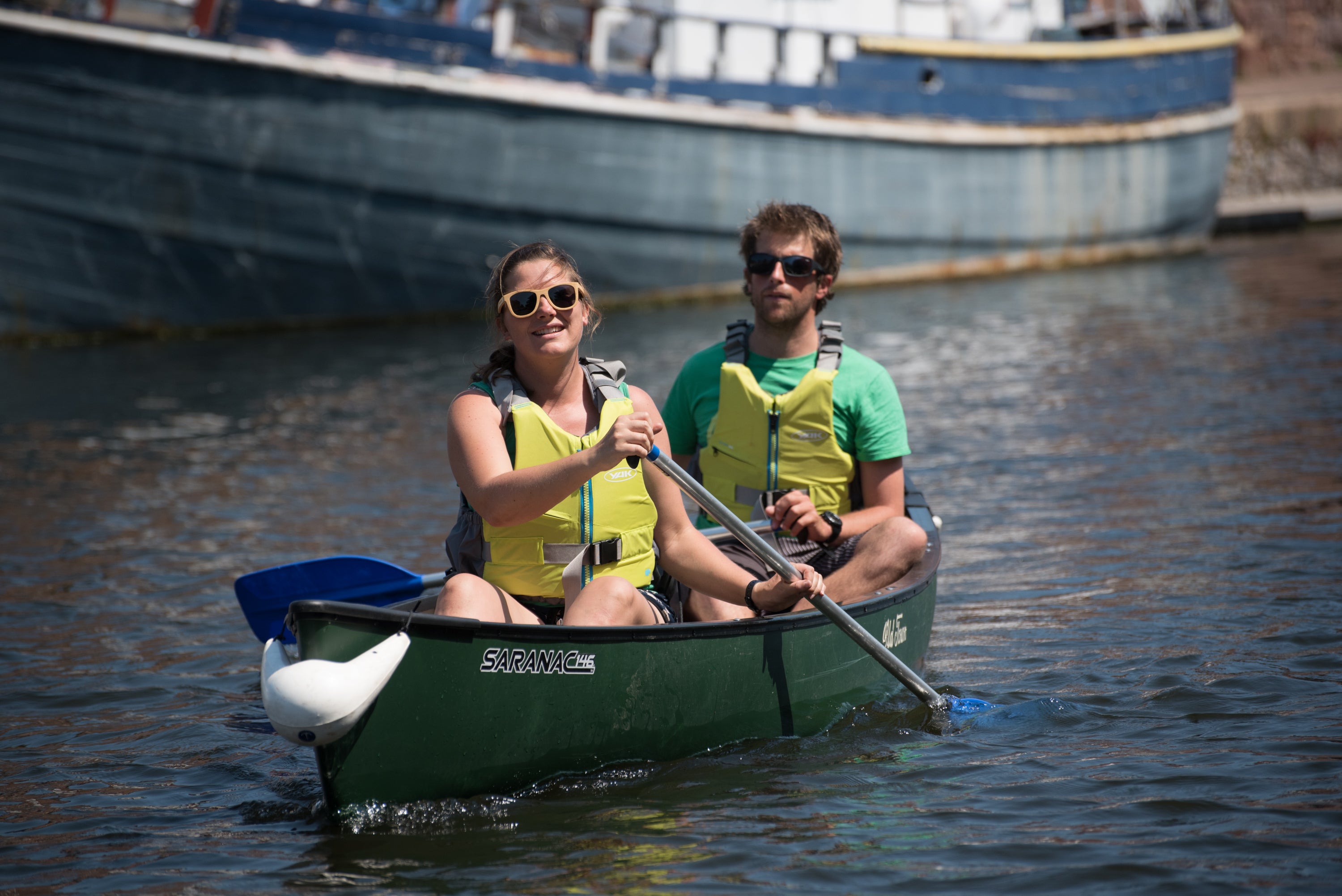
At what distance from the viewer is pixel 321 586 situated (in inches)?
193

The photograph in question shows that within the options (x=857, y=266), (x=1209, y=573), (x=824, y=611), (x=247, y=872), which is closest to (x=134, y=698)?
(x=247, y=872)

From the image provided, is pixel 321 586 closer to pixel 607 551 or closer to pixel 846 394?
pixel 607 551

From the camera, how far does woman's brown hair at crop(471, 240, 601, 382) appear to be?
153 inches

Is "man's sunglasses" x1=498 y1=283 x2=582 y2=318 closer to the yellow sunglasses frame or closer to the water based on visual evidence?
the yellow sunglasses frame

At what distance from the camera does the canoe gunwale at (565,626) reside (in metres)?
3.40

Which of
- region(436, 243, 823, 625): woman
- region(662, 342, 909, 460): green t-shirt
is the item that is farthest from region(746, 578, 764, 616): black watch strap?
region(662, 342, 909, 460): green t-shirt

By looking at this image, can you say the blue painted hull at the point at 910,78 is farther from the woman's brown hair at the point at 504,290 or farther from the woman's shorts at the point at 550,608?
the woman's shorts at the point at 550,608

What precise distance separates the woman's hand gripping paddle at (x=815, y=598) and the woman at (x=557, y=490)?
68 millimetres

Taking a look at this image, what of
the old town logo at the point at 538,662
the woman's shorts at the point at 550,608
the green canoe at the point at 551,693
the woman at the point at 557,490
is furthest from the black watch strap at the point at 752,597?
the old town logo at the point at 538,662

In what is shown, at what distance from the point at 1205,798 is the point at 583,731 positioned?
162cm

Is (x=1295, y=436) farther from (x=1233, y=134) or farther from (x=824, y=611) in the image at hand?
(x=1233, y=134)

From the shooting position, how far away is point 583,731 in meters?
3.85

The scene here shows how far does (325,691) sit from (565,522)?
0.86 m

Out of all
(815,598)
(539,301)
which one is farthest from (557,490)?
(815,598)
